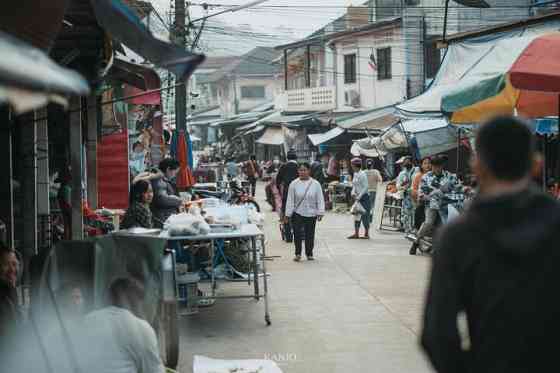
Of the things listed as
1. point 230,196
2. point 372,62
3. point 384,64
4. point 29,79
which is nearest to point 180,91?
point 230,196

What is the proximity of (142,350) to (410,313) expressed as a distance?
5.75 meters

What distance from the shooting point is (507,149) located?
9.73ft

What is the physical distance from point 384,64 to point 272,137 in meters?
9.23

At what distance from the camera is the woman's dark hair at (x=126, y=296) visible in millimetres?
5270

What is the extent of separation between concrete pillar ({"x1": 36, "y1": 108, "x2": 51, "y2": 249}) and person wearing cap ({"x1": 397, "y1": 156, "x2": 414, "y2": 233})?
9.67 meters

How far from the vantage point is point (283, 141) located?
43344 mm

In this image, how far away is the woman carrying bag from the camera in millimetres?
15094

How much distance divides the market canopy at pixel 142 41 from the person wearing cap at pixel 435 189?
397 inches

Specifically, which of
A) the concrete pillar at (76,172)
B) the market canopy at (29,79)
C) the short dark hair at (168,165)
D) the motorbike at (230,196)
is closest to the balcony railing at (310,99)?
the motorbike at (230,196)

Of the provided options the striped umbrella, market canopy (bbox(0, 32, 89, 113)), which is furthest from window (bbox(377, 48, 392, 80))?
market canopy (bbox(0, 32, 89, 113))

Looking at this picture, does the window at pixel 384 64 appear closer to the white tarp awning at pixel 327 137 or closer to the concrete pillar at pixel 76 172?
the white tarp awning at pixel 327 137

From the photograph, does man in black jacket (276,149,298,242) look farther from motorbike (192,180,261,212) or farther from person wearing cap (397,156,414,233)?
person wearing cap (397,156,414,233)

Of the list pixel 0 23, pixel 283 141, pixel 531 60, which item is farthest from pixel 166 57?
pixel 283 141

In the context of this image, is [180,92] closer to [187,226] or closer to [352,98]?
[187,226]
